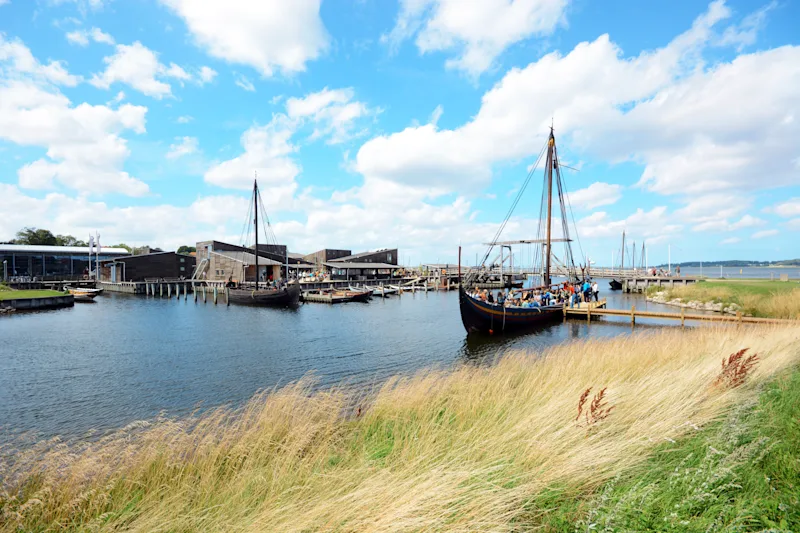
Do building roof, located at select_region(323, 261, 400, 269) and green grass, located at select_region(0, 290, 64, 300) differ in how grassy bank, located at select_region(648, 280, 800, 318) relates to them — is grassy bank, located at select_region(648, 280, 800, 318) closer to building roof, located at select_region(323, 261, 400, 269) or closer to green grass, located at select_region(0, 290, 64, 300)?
building roof, located at select_region(323, 261, 400, 269)

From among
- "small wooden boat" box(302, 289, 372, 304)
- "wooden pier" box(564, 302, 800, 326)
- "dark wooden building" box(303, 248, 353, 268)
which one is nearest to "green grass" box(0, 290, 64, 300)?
"small wooden boat" box(302, 289, 372, 304)

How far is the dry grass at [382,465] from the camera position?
379cm

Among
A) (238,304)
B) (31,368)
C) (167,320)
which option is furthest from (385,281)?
(31,368)

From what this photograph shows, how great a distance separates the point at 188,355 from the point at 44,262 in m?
75.1

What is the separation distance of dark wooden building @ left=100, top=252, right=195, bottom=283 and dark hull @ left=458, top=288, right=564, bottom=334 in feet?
225

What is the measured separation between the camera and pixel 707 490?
147 inches

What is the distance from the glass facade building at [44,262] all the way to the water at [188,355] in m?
44.6

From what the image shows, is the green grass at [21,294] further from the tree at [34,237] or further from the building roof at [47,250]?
the tree at [34,237]

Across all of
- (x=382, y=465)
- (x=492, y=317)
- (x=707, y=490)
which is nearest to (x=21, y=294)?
(x=492, y=317)

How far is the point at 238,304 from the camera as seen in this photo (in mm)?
47812

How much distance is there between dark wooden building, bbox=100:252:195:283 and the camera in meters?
68.9

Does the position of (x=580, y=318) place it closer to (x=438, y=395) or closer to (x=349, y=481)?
(x=438, y=395)

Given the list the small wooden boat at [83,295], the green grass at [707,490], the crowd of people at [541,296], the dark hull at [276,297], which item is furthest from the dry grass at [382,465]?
the small wooden boat at [83,295]

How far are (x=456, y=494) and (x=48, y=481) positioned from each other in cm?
526
